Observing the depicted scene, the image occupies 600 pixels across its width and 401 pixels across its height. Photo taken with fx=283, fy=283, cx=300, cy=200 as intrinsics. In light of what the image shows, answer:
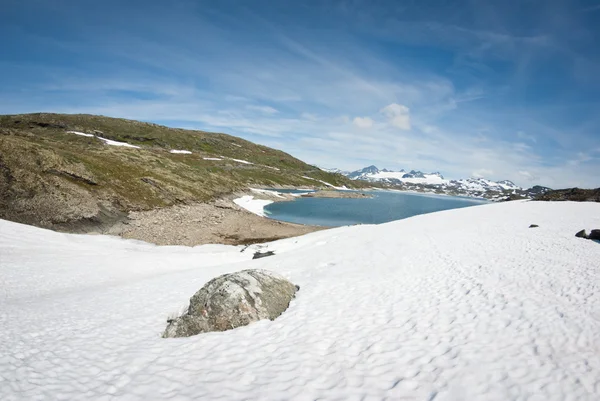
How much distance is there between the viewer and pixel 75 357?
9875 mm

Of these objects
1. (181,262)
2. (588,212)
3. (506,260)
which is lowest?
(181,262)

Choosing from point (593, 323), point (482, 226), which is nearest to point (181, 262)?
point (593, 323)

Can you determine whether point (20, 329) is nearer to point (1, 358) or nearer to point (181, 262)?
point (1, 358)

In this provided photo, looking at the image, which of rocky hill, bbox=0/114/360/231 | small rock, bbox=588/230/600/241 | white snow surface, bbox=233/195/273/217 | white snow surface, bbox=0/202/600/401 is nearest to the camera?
white snow surface, bbox=0/202/600/401

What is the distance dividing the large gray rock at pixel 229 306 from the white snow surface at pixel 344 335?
0.54m

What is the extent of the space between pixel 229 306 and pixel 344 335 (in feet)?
16.2

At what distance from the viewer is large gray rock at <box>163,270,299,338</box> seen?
11703 mm

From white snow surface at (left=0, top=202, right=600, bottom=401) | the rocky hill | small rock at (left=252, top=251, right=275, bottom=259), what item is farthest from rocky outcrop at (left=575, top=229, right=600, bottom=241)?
the rocky hill

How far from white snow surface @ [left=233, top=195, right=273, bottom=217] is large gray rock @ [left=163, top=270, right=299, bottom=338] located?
214 ft

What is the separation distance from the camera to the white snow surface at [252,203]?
266 feet

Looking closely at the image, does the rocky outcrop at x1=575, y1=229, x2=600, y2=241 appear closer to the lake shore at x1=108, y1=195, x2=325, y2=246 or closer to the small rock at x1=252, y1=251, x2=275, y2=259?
the small rock at x1=252, y1=251, x2=275, y2=259

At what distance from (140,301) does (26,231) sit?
76.8ft

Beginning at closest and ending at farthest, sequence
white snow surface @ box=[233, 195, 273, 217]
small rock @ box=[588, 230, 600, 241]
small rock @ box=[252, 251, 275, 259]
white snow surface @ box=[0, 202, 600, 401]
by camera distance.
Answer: white snow surface @ box=[0, 202, 600, 401] → small rock @ box=[588, 230, 600, 241] → small rock @ box=[252, 251, 275, 259] → white snow surface @ box=[233, 195, 273, 217]

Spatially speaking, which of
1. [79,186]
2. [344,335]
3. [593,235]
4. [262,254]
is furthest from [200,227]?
[593,235]
